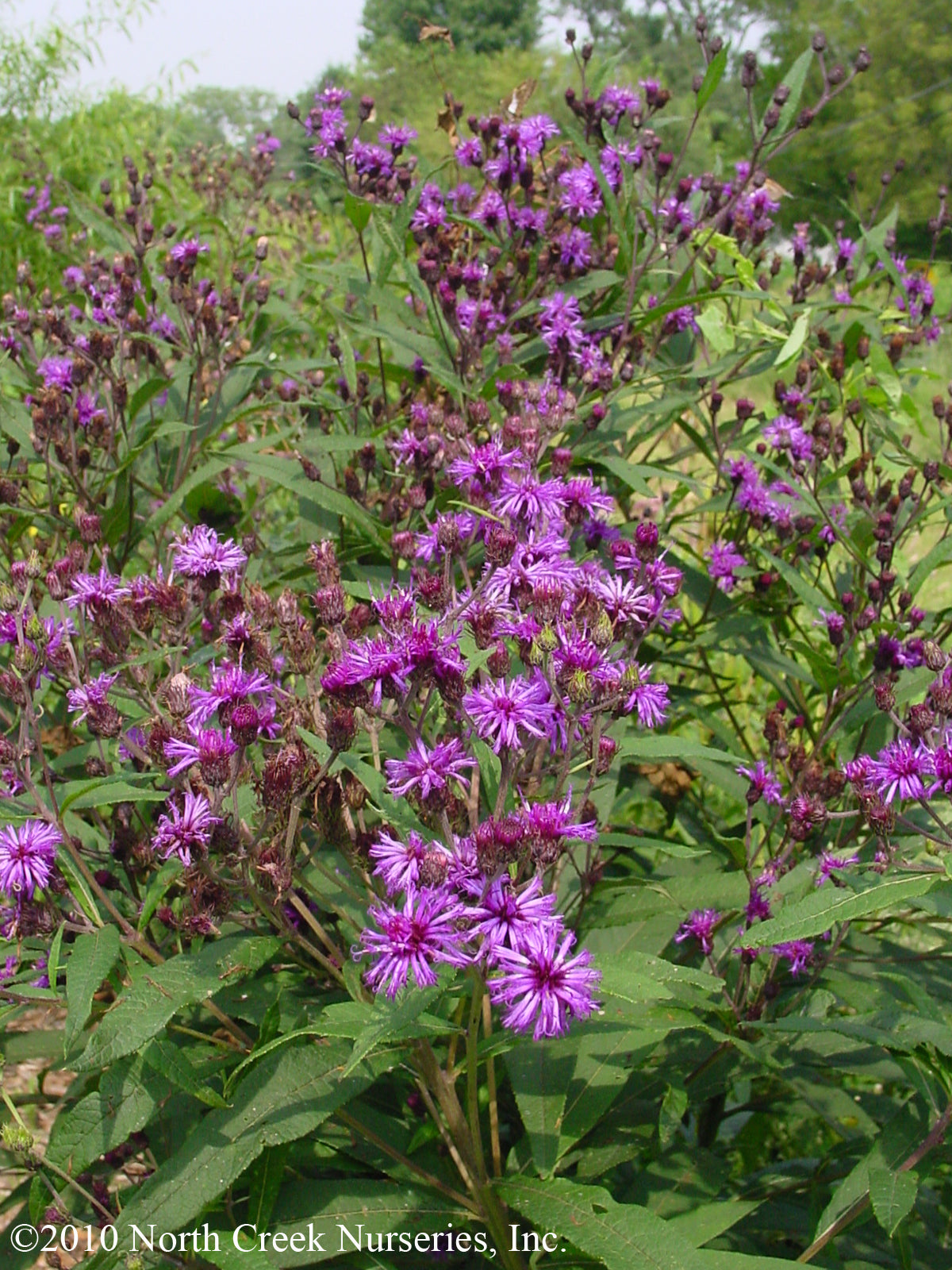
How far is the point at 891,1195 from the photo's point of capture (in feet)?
4.35

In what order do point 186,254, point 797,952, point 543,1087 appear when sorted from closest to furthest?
1. point 543,1087
2. point 797,952
3. point 186,254

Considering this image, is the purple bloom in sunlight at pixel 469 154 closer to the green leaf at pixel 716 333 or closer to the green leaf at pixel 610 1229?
the green leaf at pixel 716 333

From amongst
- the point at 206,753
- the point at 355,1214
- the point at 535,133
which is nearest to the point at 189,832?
the point at 206,753

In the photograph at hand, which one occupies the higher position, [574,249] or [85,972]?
[574,249]

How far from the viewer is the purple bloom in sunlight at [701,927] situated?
1729 millimetres

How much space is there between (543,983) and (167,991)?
1.59 ft

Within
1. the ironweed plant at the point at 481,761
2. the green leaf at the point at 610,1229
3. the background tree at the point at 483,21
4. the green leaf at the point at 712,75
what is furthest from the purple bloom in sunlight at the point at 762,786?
the background tree at the point at 483,21

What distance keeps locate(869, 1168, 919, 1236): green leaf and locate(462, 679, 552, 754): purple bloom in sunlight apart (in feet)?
2.34

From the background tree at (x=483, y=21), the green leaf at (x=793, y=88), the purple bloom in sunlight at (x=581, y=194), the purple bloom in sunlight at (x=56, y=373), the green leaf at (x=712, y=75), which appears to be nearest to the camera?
the green leaf at (x=712, y=75)

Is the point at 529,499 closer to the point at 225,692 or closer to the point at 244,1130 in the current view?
the point at 225,692

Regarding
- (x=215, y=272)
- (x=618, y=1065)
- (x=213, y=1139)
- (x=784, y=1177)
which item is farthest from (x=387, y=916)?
(x=215, y=272)

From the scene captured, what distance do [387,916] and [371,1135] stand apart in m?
0.53

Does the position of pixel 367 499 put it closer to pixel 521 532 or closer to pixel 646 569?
pixel 521 532

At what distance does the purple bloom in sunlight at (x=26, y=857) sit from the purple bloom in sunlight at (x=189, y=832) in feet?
0.55
